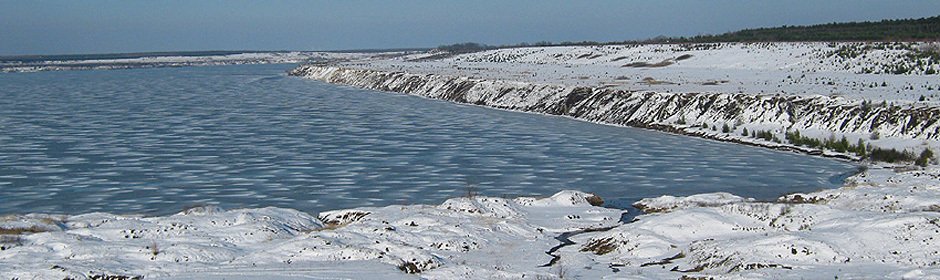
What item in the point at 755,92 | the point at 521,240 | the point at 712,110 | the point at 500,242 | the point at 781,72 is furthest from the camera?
the point at 781,72

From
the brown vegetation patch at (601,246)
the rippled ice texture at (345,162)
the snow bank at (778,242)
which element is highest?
the snow bank at (778,242)

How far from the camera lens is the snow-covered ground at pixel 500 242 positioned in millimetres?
12305

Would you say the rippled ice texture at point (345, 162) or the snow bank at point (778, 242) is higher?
the snow bank at point (778, 242)

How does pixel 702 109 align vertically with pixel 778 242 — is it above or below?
below

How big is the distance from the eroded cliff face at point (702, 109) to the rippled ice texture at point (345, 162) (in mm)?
1983

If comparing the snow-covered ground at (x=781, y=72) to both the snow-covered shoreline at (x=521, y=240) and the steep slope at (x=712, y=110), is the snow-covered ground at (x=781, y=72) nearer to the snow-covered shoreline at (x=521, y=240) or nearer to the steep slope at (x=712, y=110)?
the steep slope at (x=712, y=110)

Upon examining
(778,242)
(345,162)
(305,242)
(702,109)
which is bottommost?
(345,162)

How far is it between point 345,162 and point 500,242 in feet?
38.8

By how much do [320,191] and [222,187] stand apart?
2.57 meters

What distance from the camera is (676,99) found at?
123 feet

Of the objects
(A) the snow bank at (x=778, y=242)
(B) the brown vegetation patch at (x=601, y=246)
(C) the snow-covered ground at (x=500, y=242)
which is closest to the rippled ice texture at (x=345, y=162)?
(C) the snow-covered ground at (x=500, y=242)

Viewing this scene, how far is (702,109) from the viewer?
35312 millimetres

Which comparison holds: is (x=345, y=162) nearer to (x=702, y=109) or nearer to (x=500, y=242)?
(x=500, y=242)

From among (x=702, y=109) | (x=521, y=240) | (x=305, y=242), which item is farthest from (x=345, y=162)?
(x=702, y=109)
